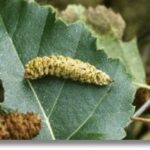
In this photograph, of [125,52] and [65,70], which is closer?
[65,70]

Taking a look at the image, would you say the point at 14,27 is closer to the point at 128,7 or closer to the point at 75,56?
the point at 75,56

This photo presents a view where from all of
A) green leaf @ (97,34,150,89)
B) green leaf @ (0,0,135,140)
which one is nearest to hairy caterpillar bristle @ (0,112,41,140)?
green leaf @ (0,0,135,140)

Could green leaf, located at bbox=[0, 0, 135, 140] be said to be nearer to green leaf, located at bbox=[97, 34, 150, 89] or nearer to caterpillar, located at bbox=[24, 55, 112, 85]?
caterpillar, located at bbox=[24, 55, 112, 85]

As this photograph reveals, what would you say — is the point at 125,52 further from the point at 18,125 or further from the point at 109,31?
the point at 18,125

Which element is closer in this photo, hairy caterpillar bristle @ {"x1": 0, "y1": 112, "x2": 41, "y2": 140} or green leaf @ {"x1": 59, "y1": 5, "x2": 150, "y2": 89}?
hairy caterpillar bristle @ {"x1": 0, "y1": 112, "x2": 41, "y2": 140}

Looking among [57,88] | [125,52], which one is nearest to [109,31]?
[125,52]

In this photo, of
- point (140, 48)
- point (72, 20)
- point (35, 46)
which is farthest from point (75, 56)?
point (140, 48)
